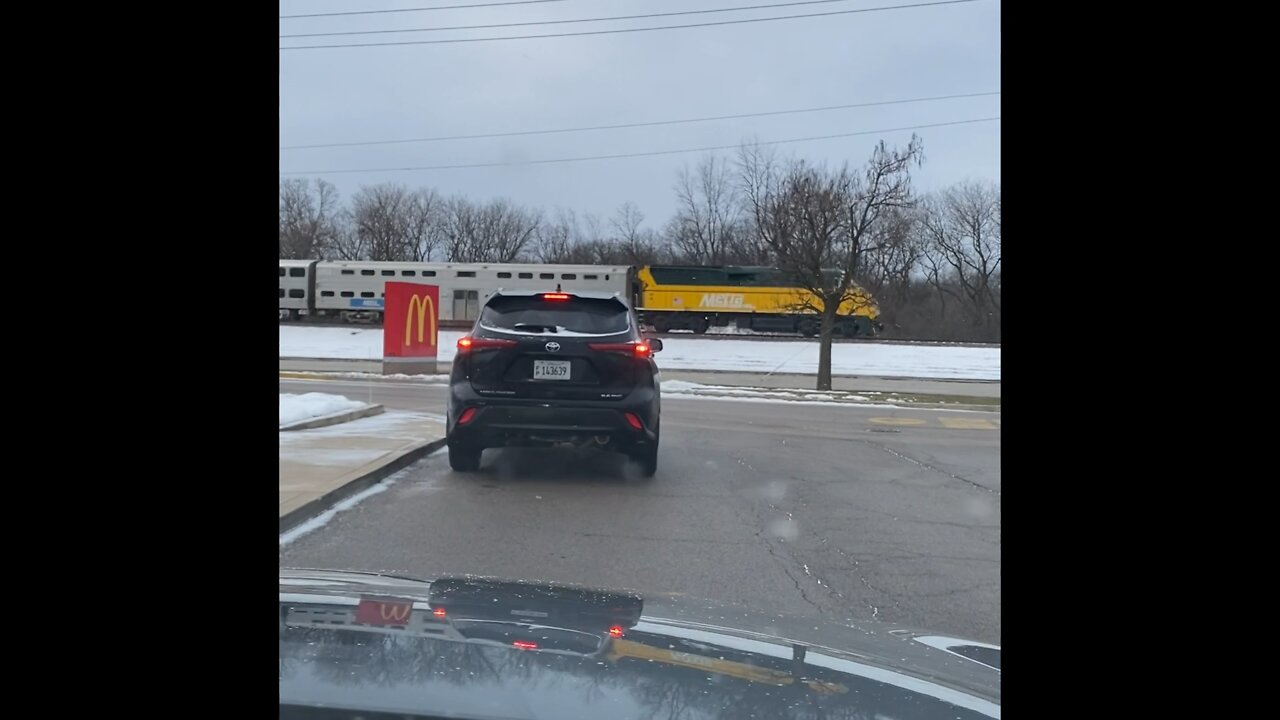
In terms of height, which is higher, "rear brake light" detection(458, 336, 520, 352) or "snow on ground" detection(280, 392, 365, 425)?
"rear brake light" detection(458, 336, 520, 352)

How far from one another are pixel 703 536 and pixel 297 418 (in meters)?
6.91

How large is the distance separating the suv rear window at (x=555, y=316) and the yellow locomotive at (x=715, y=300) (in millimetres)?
33493

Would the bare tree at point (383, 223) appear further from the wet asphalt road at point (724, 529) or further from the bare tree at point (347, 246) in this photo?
the wet asphalt road at point (724, 529)

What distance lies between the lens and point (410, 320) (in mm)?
19562

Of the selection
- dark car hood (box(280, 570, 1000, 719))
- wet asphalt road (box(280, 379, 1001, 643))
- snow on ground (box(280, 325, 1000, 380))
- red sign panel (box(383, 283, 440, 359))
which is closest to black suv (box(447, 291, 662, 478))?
wet asphalt road (box(280, 379, 1001, 643))

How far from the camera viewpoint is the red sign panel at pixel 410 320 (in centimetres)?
1841

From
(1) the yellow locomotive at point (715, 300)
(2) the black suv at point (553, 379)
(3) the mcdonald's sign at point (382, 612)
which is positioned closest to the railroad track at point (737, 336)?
(1) the yellow locomotive at point (715, 300)

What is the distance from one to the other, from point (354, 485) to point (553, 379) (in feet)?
6.16

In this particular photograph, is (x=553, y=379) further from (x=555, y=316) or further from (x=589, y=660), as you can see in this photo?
(x=589, y=660)

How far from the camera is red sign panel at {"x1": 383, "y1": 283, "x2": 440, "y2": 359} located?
1841cm

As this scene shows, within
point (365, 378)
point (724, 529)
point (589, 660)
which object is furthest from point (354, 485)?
point (365, 378)

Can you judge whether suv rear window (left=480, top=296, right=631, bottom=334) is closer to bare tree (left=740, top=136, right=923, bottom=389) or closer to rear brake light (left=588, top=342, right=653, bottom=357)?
rear brake light (left=588, top=342, right=653, bottom=357)

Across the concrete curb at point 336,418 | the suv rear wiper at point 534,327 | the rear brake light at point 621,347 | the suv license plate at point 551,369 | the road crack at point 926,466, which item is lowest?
the road crack at point 926,466
